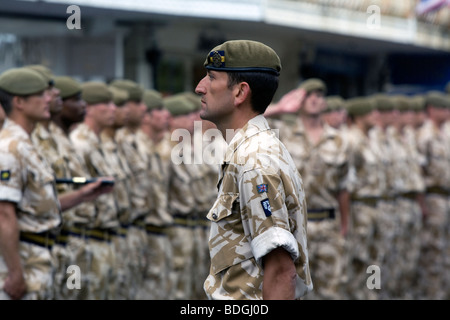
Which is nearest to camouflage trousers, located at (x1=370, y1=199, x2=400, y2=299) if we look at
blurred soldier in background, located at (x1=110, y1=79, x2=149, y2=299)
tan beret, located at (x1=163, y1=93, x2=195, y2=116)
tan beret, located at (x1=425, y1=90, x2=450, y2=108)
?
tan beret, located at (x1=425, y1=90, x2=450, y2=108)

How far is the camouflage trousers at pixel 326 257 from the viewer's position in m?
9.16

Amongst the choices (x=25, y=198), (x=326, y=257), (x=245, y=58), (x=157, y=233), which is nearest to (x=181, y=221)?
(x=157, y=233)

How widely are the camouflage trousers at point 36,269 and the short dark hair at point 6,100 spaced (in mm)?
927

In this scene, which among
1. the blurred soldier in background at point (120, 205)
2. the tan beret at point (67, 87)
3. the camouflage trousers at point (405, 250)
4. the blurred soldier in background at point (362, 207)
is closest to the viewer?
the tan beret at point (67, 87)

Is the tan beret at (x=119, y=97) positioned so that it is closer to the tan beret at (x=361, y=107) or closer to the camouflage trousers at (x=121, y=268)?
the camouflage trousers at (x=121, y=268)

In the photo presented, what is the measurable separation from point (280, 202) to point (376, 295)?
7.77 m

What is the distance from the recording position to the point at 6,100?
19.1ft

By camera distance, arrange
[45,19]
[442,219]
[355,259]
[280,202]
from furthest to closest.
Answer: [45,19]
[442,219]
[355,259]
[280,202]

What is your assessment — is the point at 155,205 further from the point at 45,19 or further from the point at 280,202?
the point at 45,19

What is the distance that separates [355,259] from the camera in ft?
34.2

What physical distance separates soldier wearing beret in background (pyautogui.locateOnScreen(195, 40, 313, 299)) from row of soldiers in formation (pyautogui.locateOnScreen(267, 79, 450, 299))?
5.55 meters

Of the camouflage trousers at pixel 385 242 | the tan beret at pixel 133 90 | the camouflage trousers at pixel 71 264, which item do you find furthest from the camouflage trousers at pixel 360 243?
the camouflage trousers at pixel 71 264

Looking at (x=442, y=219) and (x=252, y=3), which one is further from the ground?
(x=252, y=3)
